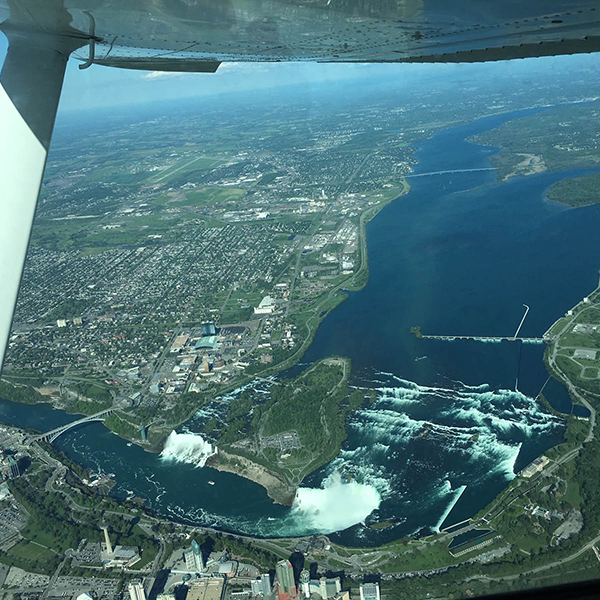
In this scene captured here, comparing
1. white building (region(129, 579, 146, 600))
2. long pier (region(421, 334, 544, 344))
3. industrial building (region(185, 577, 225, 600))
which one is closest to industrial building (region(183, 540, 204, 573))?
industrial building (region(185, 577, 225, 600))

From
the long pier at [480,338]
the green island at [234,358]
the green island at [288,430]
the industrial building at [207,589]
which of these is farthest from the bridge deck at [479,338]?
the industrial building at [207,589]

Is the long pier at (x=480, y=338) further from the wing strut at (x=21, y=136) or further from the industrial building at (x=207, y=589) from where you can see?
the wing strut at (x=21, y=136)

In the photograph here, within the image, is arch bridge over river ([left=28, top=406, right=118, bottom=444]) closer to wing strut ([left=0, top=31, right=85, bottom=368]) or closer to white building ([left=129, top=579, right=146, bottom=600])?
white building ([left=129, top=579, right=146, bottom=600])

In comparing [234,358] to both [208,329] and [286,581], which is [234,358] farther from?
[286,581]

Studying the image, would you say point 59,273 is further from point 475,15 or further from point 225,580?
point 475,15

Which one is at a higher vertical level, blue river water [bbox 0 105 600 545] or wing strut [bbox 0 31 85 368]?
wing strut [bbox 0 31 85 368]

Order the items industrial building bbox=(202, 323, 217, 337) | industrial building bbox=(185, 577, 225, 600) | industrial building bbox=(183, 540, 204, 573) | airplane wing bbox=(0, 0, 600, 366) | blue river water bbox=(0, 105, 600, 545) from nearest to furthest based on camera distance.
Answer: airplane wing bbox=(0, 0, 600, 366) < industrial building bbox=(185, 577, 225, 600) < industrial building bbox=(183, 540, 204, 573) < blue river water bbox=(0, 105, 600, 545) < industrial building bbox=(202, 323, 217, 337)

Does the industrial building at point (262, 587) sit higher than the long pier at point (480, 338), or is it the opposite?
the long pier at point (480, 338)

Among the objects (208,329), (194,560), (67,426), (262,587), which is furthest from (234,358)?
(262,587)
